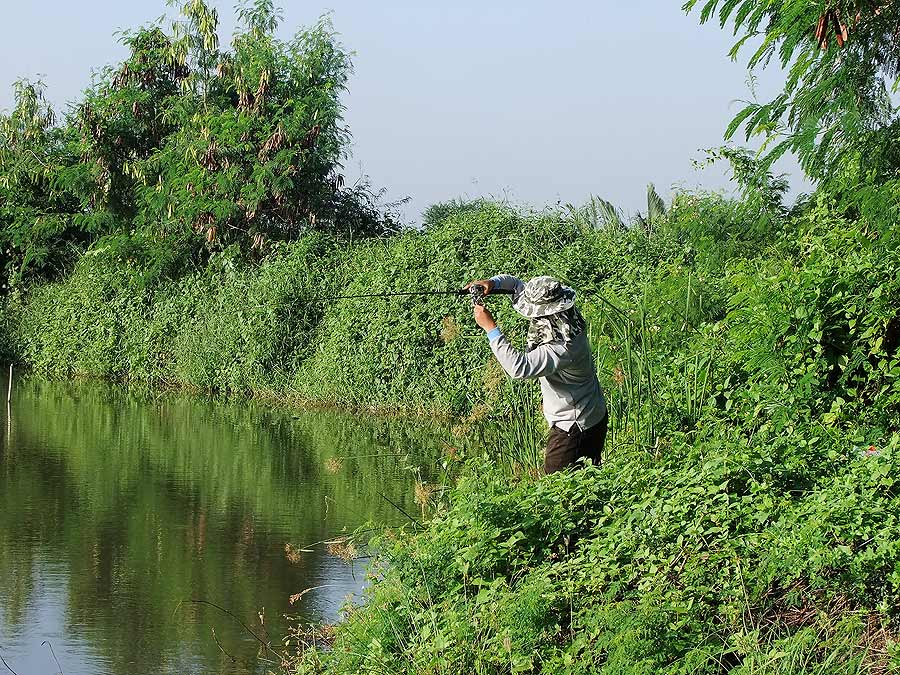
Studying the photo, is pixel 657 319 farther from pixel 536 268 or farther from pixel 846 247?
pixel 536 268

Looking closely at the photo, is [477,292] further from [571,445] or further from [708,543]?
[708,543]

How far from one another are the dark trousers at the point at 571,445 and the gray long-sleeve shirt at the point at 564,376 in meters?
0.04

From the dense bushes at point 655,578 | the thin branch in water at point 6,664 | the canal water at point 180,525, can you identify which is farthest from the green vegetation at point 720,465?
the thin branch in water at point 6,664

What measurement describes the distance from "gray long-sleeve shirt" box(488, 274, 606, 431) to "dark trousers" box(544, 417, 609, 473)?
0.12 feet

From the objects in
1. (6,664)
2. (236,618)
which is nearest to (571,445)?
(236,618)

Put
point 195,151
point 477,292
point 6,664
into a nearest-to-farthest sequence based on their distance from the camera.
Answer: point 6,664 → point 477,292 → point 195,151

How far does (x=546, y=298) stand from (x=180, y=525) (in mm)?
5006

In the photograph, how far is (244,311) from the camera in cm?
2300

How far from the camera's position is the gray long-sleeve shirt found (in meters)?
7.10

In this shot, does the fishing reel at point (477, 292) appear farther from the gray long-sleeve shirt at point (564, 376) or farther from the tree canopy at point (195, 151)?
the tree canopy at point (195, 151)

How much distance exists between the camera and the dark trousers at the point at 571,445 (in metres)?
7.30

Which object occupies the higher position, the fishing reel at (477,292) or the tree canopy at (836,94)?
the tree canopy at (836,94)

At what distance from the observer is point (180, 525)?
1096 cm

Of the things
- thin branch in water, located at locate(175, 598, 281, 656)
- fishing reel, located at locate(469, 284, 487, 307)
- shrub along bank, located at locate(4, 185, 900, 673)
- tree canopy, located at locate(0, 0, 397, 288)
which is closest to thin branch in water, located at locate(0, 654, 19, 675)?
thin branch in water, located at locate(175, 598, 281, 656)
